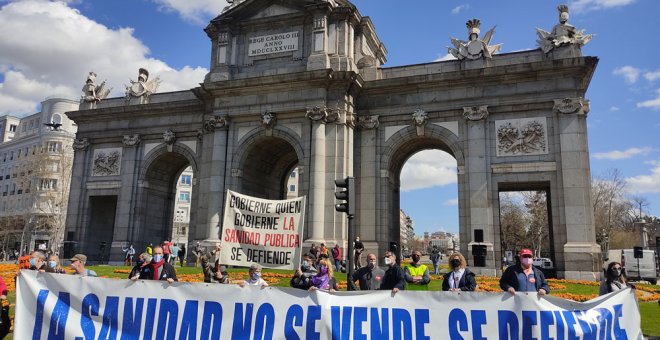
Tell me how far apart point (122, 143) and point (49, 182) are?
43.6m

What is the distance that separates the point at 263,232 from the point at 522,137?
1941 cm

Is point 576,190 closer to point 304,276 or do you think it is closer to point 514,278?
point 514,278

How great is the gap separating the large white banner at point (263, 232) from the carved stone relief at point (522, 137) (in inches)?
721

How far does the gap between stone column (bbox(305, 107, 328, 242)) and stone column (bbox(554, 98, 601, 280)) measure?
502 inches

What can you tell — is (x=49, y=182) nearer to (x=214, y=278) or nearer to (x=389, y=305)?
(x=214, y=278)

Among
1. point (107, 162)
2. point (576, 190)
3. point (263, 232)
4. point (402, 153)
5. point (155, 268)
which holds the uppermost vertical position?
point (402, 153)

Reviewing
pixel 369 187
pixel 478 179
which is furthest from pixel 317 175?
pixel 478 179

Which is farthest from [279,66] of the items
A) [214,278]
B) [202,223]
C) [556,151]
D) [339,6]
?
[214,278]

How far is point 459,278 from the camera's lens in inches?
386

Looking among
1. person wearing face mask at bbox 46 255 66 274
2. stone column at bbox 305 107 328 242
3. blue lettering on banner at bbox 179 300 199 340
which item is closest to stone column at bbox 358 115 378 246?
stone column at bbox 305 107 328 242

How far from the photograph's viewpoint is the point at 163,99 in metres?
→ 36.8

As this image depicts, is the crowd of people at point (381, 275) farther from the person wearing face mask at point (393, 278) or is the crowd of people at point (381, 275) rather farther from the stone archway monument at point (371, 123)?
the stone archway monument at point (371, 123)

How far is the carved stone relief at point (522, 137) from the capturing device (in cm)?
2748

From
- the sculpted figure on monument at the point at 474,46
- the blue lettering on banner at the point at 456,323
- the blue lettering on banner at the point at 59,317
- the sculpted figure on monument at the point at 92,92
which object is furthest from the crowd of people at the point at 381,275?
the sculpted figure on monument at the point at 92,92
